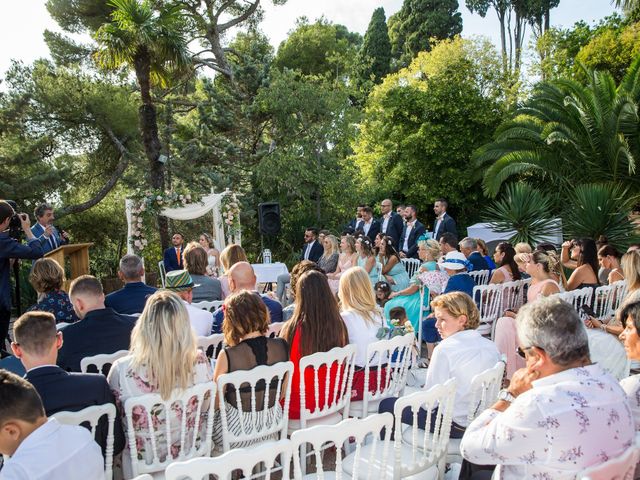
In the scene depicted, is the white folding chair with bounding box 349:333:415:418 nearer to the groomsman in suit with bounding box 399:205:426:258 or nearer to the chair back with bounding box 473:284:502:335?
the chair back with bounding box 473:284:502:335

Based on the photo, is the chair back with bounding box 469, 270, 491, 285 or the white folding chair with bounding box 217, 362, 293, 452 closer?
the white folding chair with bounding box 217, 362, 293, 452

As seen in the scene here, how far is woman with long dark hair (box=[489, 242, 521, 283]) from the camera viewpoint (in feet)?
20.0

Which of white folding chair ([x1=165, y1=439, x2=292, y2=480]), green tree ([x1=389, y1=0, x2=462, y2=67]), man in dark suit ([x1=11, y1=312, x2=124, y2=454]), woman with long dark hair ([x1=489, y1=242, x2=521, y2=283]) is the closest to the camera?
white folding chair ([x1=165, y1=439, x2=292, y2=480])

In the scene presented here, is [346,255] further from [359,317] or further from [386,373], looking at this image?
[386,373]

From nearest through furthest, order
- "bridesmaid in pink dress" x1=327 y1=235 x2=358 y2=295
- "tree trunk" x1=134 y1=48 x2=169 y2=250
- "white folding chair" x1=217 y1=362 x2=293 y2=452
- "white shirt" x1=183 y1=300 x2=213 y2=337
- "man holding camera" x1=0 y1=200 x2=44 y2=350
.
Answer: "white folding chair" x1=217 y1=362 x2=293 y2=452 → "white shirt" x1=183 y1=300 x2=213 y2=337 → "man holding camera" x1=0 y1=200 x2=44 y2=350 → "bridesmaid in pink dress" x1=327 y1=235 x2=358 y2=295 → "tree trunk" x1=134 y1=48 x2=169 y2=250

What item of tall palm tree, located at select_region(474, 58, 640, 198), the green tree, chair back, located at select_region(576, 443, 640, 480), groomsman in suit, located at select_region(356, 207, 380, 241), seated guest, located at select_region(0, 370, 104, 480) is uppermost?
the green tree

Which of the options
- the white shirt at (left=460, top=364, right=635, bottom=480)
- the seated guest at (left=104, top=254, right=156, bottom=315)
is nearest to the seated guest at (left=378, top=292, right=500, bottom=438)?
the white shirt at (left=460, top=364, right=635, bottom=480)

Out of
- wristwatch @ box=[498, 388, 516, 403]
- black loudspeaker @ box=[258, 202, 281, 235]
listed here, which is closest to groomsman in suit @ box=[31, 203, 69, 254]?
black loudspeaker @ box=[258, 202, 281, 235]

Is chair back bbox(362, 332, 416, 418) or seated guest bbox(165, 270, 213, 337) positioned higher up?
seated guest bbox(165, 270, 213, 337)

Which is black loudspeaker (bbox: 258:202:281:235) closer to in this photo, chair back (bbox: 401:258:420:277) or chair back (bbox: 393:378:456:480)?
chair back (bbox: 401:258:420:277)

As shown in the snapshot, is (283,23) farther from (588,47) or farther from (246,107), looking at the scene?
→ (588,47)

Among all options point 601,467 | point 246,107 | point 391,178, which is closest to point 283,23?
point 246,107

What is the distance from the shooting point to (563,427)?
180cm

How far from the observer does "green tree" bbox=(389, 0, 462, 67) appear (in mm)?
30109
